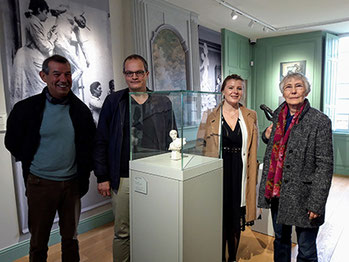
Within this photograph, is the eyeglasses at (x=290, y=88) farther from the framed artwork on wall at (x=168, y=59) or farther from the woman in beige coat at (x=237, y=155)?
the framed artwork on wall at (x=168, y=59)

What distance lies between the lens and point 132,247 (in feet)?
5.33

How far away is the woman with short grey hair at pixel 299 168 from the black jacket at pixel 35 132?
1.22m

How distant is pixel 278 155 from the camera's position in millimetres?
1773

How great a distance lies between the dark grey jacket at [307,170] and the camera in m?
1.60

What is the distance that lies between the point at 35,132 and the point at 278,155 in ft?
5.08

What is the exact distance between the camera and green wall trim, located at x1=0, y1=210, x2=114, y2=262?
2.40 m

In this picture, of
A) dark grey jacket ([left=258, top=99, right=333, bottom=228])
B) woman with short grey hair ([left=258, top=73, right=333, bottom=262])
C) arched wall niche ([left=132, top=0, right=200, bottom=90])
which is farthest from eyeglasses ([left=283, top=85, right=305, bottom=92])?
arched wall niche ([left=132, top=0, right=200, bottom=90])

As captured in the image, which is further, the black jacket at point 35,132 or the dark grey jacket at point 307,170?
the black jacket at point 35,132

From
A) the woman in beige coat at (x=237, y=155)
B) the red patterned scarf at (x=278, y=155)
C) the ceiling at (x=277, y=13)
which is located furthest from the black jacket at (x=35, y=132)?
the ceiling at (x=277, y=13)

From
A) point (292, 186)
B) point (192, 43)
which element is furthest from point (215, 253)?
point (192, 43)

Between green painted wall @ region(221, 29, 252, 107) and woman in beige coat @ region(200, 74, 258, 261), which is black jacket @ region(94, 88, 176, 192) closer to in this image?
woman in beige coat @ region(200, 74, 258, 261)

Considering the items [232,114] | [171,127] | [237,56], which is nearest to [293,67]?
[237,56]

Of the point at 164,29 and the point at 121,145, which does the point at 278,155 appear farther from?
the point at 164,29

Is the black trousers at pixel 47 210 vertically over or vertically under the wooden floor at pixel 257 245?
over
